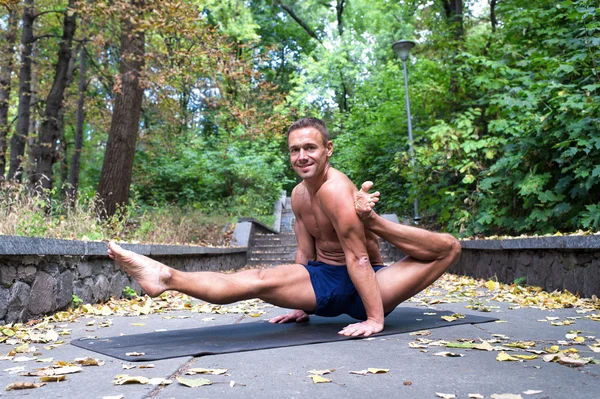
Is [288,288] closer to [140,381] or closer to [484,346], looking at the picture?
[484,346]

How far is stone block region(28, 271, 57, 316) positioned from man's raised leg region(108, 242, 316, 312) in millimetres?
1747

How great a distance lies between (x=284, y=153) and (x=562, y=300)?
2386cm

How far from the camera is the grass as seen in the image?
6192 millimetres

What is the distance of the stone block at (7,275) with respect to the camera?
4.43m

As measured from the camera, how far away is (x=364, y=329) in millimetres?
3869

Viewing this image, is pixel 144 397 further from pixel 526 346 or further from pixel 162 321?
pixel 162 321

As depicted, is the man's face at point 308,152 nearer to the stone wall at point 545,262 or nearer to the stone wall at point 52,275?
the stone wall at point 52,275

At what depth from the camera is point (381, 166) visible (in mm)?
18578

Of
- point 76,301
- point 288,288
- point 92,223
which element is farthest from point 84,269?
point 288,288

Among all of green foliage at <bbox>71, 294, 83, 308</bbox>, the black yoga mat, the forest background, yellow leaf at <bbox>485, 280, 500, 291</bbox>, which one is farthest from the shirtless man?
yellow leaf at <bbox>485, 280, 500, 291</bbox>

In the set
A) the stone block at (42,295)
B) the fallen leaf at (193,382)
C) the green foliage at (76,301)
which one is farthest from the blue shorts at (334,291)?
the green foliage at (76,301)

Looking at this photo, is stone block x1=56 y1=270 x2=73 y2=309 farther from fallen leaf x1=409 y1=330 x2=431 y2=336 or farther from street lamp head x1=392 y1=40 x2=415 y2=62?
street lamp head x1=392 y1=40 x2=415 y2=62

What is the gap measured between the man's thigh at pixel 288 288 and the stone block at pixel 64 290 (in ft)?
8.21

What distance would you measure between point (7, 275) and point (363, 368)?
3.11m
